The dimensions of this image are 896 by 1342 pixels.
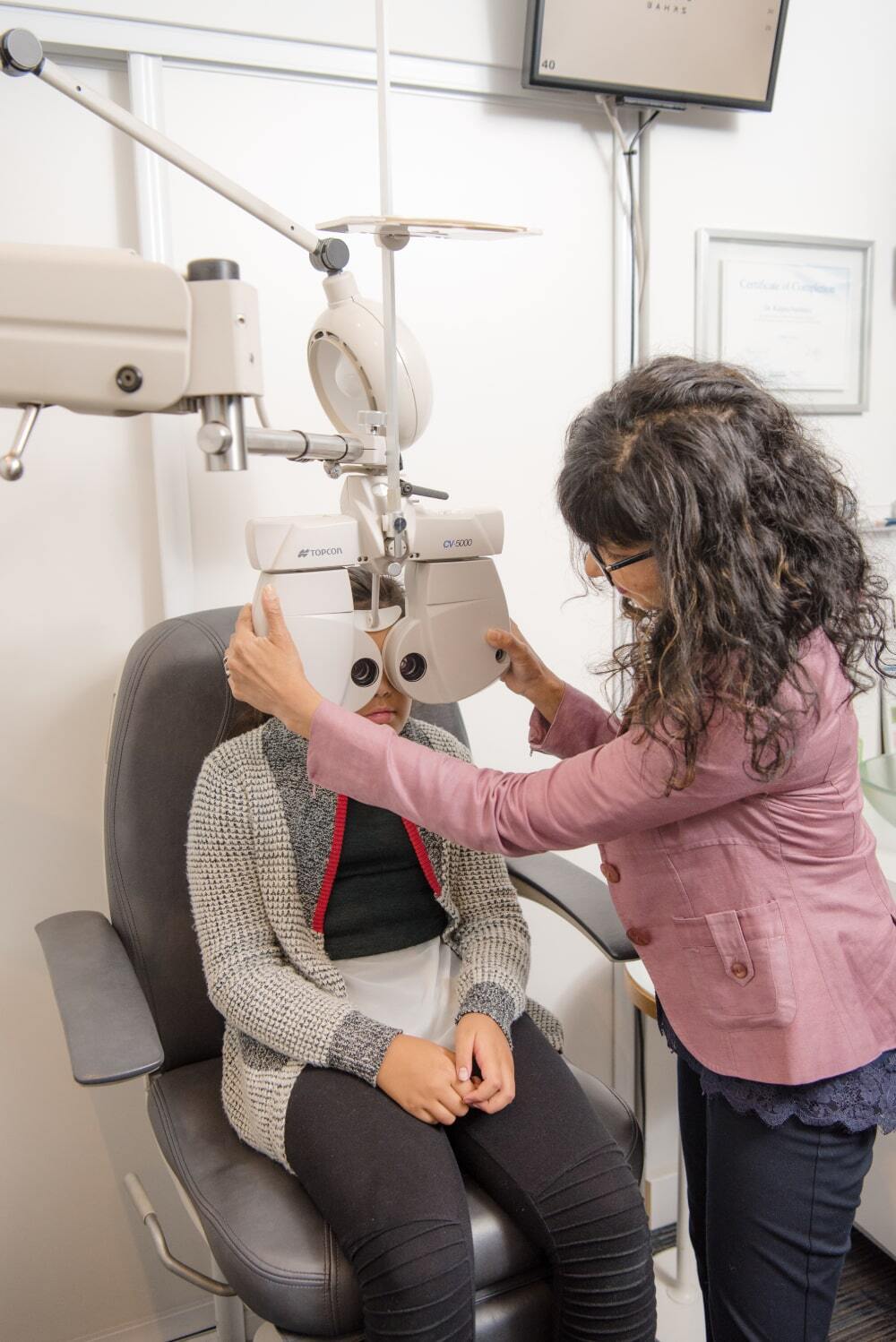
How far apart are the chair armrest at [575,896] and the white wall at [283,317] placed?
344 millimetres

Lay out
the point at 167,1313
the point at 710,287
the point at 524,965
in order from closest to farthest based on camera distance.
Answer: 1. the point at 524,965
2. the point at 167,1313
3. the point at 710,287

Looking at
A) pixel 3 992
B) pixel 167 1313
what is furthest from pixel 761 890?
pixel 167 1313

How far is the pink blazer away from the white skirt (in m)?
0.30

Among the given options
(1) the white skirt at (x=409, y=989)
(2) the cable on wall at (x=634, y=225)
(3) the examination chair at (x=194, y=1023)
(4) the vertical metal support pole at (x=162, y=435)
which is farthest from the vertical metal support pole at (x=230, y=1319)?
(2) the cable on wall at (x=634, y=225)

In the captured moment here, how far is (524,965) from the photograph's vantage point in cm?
126

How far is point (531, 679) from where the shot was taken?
1184mm

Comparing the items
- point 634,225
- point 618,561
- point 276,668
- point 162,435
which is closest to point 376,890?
point 276,668

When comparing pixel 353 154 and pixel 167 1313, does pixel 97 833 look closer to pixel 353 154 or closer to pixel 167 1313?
pixel 167 1313

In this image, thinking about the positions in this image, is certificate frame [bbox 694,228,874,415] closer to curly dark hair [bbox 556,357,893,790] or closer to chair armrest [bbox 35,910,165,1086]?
curly dark hair [bbox 556,357,893,790]

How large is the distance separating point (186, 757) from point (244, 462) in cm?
61

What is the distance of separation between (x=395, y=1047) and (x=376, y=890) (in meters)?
0.22

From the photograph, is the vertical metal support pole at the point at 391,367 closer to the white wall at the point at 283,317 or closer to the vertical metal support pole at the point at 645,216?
the white wall at the point at 283,317

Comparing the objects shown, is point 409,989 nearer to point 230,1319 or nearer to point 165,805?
point 165,805

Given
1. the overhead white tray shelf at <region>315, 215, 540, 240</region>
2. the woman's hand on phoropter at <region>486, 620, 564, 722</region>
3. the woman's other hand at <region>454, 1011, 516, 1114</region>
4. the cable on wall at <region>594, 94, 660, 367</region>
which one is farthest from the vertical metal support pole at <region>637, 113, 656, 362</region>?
the woman's other hand at <region>454, 1011, 516, 1114</region>
